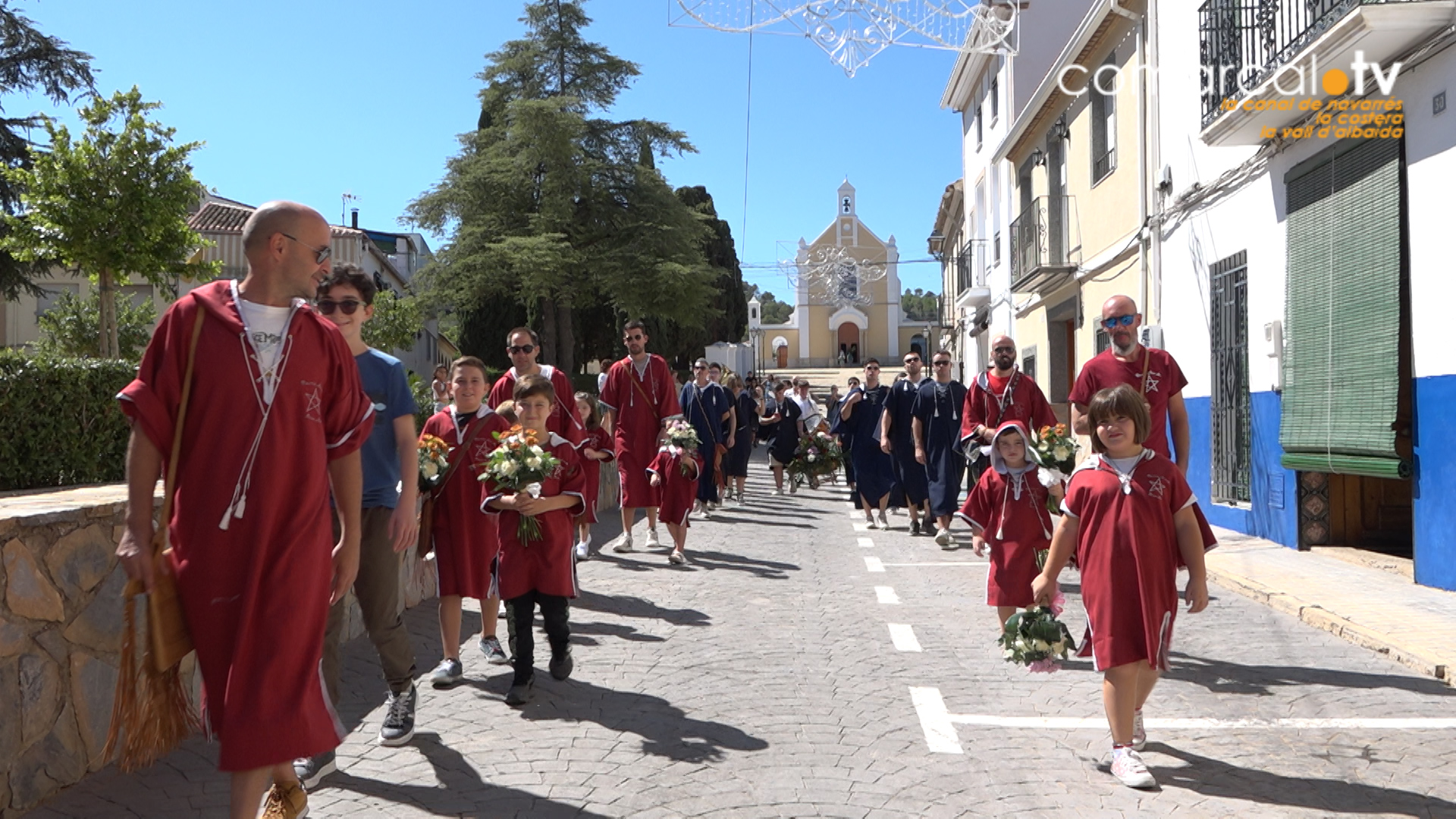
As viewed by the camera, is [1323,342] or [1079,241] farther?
[1079,241]

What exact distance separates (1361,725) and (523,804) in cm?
348

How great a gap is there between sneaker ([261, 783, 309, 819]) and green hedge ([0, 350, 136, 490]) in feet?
9.52

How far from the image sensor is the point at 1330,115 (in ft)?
32.4

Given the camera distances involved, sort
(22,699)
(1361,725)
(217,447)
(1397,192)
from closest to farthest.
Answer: (217,447) → (22,699) → (1361,725) → (1397,192)

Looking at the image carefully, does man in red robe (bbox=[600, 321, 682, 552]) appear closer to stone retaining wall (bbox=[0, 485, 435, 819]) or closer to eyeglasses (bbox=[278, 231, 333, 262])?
stone retaining wall (bbox=[0, 485, 435, 819])

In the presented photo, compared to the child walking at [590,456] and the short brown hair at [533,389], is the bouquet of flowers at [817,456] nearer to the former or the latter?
the child walking at [590,456]

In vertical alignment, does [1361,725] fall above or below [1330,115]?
below

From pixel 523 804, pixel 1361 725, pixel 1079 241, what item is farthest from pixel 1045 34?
pixel 523 804

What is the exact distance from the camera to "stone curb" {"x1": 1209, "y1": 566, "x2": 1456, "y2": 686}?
19.3 feet

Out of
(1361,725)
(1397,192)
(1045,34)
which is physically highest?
(1045,34)

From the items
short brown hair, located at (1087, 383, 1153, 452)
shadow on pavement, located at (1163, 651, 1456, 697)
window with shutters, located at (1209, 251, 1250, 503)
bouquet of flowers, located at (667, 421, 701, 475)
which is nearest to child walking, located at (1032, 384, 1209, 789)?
short brown hair, located at (1087, 383, 1153, 452)

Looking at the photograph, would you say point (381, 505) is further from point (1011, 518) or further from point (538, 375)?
point (1011, 518)

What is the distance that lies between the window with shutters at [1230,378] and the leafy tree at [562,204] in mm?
22068

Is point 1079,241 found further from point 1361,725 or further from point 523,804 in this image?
point 523,804
